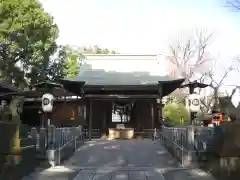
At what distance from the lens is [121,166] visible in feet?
44.3

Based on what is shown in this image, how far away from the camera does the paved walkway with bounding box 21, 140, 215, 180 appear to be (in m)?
11.2

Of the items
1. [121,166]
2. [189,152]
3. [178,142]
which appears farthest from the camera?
[178,142]

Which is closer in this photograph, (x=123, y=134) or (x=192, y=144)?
(x=192, y=144)

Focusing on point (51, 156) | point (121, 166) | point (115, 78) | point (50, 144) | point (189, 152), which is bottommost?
point (121, 166)

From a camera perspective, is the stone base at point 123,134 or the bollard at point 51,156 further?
the stone base at point 123,134

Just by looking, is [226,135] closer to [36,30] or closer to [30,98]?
[36,30]

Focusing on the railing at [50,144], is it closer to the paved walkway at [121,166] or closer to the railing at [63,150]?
the railing at [63,150]

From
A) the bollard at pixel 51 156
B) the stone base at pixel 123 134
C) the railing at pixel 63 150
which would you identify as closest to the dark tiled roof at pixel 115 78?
the stone base at pixel 123 134

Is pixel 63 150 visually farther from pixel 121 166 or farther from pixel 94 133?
pixel 94 133

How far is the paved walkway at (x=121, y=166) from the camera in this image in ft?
36.7

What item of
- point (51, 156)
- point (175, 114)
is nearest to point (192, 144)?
point (51, 156)

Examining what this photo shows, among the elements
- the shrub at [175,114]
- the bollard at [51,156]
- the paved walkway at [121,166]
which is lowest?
the paved walkway at [121,166]

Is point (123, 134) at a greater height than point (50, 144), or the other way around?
point (50, 144)

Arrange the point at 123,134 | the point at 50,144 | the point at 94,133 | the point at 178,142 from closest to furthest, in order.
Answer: the point at 50,144
the point at 178,142
the point at 123,134
the point at 94,133
